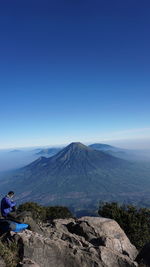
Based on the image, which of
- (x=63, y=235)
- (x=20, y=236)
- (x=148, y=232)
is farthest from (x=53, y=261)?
(x=148, y=232)

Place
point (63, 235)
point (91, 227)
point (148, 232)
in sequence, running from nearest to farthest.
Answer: point (63, 235) → point (91, 227) → point (148, 232)

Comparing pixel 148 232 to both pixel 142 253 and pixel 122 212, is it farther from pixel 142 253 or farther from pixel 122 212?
pixel 142 253

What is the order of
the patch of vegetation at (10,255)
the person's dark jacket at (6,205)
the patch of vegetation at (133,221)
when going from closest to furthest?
1. the patch of vegetation at (10,255)
2. the person's dark jacket at (6,205)
3. the patch of vegetation at (133,221)

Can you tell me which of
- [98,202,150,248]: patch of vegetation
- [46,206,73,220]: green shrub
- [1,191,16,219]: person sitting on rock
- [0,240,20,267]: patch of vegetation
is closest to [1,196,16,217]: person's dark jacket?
[1,191,16,219]: person sitting on rock

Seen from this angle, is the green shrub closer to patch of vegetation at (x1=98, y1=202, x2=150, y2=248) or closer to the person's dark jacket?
patch of vegetation at (x1=98, y1=202, x2=150, y2=248)

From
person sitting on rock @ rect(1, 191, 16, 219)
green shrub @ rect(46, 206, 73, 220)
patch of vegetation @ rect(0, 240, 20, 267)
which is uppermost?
person sitting on rock @ rect(1, 191, 16, 219)

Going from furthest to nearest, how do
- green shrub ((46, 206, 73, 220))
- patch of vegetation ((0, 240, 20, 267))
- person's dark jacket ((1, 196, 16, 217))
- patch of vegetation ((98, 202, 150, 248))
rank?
green shrub ((46, 206, 73, 220)), patch of vegetation ((98, 202, 150, 248)), person's dark jacket ((1, 196, 16, 217)), patch of vegetation ((0, 240, 20, 267))

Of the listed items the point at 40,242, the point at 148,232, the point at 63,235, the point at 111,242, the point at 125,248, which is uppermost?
the point at 40,242

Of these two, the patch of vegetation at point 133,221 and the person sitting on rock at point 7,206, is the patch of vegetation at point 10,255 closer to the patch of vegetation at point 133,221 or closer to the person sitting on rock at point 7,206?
the person sitting on rock at point 7,206

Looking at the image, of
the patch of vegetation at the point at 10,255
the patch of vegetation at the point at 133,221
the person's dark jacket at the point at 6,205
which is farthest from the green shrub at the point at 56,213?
the patch of vegetation at the point at 10,255
